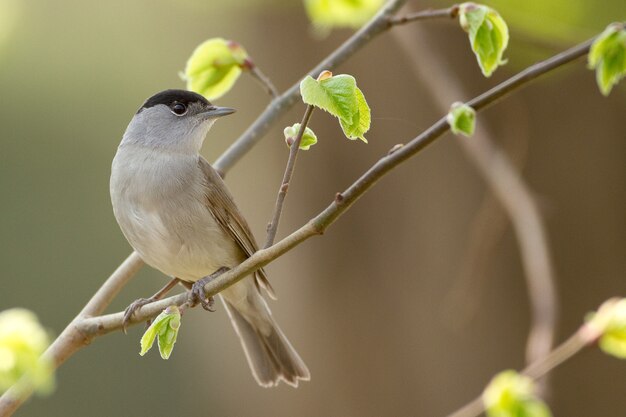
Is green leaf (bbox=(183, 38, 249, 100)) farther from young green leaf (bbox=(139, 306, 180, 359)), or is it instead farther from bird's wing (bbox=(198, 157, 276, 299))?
young green leaf (bbox=(139, 306, 180, 359))

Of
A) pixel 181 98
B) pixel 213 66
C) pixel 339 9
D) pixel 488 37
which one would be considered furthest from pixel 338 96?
pixel 181 98

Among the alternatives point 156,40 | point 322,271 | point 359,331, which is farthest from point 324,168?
Result: point 156,40

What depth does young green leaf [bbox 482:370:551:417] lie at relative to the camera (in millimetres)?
2434

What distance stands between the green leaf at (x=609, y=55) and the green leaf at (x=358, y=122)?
20.7 inches

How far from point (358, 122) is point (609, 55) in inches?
23.3

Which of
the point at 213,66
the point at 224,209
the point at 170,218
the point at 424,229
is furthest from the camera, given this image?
the point at 424,229

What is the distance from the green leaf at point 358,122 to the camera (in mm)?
2127

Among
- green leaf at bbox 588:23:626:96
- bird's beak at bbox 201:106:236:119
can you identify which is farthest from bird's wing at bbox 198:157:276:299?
green leaf at bbox 588:23:626:96

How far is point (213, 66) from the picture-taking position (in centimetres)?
322

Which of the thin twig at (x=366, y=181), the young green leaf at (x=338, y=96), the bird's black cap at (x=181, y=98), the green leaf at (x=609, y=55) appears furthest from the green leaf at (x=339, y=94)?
the bird's black cap at (x=181, y=98)

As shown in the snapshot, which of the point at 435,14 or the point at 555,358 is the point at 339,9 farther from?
the point at 555,358

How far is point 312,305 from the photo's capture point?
5758mm

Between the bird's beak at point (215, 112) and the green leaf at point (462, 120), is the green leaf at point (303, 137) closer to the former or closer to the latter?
the green leaf at point (462, 120)

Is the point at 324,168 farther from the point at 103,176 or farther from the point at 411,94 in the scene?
the point at 103,176
